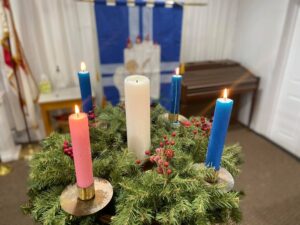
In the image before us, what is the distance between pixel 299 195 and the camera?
184 centimetres

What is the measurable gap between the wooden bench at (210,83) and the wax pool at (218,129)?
60.4 inches

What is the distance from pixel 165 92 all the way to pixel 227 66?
804mm

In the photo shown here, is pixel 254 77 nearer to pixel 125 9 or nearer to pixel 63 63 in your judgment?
pixel 125 9

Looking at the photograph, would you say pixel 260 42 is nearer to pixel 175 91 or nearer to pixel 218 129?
pixel 175 91

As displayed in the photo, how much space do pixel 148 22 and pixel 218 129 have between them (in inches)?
70.8

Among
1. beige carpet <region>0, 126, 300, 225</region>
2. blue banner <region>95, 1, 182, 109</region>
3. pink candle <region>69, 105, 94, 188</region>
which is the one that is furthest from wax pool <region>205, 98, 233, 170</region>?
blue banner <region>95, 1, 182, 109</region>

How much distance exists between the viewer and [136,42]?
2.20m

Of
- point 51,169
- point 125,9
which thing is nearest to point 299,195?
point 51,169

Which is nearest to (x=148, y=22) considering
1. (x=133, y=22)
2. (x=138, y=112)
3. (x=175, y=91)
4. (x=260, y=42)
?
(x=133, y=22)

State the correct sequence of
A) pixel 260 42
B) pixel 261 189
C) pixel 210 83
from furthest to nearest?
pixel 260 42 → pixel 210 83 → pixel 261 189

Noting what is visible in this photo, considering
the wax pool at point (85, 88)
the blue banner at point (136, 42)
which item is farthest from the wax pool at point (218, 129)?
the blue banner at point (136, 42)

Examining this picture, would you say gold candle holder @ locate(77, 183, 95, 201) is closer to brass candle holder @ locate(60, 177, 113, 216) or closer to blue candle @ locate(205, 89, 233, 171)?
brass candle holder @ locate(60, 177, 113, 216)

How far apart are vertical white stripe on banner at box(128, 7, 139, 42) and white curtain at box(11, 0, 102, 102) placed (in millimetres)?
390

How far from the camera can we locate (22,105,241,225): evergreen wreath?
0.58m
